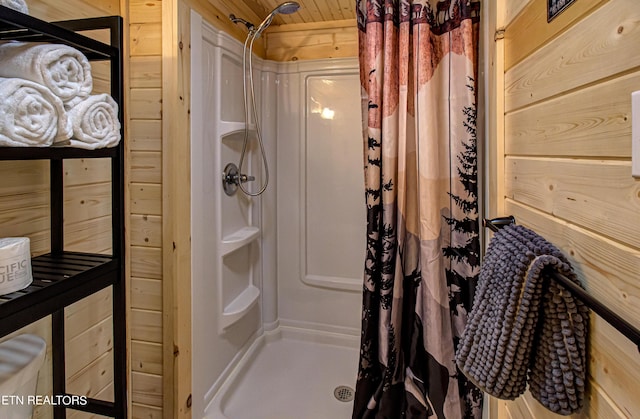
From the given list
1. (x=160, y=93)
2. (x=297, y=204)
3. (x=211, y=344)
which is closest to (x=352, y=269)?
(x=297, y=204)

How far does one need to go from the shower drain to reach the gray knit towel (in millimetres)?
1256

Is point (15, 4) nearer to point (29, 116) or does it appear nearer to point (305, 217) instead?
point (29, 116)

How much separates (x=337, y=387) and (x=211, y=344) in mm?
730

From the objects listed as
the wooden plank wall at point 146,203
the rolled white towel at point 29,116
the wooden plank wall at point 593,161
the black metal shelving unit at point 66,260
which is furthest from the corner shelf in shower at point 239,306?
the wooden plank wall at point 593,161

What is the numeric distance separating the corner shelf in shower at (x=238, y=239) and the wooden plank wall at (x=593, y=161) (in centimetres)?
137

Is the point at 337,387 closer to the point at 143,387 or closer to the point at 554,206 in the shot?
the point at 143,387

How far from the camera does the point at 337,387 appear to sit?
1982mm

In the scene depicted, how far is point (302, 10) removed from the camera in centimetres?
212

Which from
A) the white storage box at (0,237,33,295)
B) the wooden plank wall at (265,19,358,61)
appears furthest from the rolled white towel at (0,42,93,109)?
the wooden plank wall at (265,19,358,61)

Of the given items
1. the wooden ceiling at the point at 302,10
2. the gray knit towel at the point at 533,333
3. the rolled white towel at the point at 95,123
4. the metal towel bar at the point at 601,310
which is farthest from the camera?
the wooden ceiling at the point at 302,10

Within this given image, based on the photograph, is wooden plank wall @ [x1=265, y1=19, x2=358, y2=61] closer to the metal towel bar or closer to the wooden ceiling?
the wooden ceiling

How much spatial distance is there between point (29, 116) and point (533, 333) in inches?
43.1

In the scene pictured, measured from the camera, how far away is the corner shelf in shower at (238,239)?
1.85 meters

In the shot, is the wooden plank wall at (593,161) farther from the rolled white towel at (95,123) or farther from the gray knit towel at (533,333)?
the rolled white towel at (95,123)
